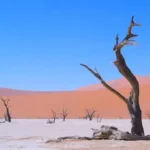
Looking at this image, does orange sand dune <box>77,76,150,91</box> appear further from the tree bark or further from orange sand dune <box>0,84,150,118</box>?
the tree bark

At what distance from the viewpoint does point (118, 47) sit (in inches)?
693

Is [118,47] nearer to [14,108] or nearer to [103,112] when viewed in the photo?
[103,112]

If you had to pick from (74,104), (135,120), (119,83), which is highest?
(119,83)

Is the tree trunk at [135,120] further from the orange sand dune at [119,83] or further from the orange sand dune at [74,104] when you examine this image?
the orange sand dune at [119,83]

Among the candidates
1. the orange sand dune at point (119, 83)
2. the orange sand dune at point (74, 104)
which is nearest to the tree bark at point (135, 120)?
the orange sand dune at point (74, 104)

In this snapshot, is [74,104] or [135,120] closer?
[135,120]

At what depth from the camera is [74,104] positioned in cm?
10475

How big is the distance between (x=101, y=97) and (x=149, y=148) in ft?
306

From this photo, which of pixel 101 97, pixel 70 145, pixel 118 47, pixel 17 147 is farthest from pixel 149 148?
pixel 101 97

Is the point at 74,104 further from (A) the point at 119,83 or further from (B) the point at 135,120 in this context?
(B) the point at 135,120

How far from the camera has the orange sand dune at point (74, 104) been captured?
92688 millimetres

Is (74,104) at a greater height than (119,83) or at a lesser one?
lesser

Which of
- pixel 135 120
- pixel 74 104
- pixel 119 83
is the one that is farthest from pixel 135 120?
pixel 119 83

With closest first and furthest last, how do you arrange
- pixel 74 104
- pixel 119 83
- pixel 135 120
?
pixel 135 120 < pixel 74 104 < pixel 119 83
